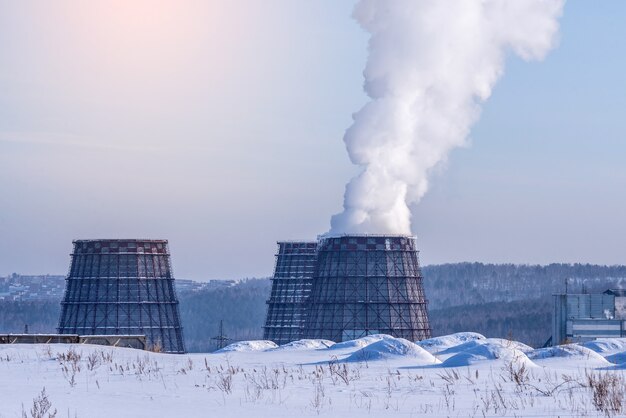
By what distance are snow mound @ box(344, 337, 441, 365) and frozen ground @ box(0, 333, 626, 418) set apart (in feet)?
0.09

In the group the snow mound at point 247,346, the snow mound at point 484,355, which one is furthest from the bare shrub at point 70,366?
the snow mound at point 247,346

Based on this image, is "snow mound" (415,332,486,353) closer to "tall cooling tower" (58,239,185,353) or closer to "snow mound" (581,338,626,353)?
"snow mound" (581,338,626,353)

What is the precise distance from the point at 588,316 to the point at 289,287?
2658 centimetres

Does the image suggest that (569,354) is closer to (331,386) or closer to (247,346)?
(331,386)

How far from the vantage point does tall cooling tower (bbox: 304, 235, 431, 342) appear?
8300cm

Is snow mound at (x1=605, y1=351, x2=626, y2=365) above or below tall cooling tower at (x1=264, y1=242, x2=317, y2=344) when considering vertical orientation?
below

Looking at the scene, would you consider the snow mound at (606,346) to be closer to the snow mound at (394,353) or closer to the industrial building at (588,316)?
the snow mound at (394,353)

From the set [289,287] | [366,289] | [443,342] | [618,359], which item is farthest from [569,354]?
[289,287]

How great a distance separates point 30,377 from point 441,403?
994cm

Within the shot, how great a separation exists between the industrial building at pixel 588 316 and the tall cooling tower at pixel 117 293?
3595 centimetres

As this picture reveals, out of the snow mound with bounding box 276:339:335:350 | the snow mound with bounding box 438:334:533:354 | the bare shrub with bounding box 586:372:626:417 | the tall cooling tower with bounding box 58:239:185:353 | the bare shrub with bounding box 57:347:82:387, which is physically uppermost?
the tall cooling tower with bounding box 58:239:185:353

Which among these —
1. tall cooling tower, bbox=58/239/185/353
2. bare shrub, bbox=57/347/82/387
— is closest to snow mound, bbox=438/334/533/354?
bare shrub, bbox=57/347/82/387

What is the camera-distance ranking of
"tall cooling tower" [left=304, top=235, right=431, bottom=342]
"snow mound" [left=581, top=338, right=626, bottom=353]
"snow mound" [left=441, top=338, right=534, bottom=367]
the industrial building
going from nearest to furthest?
"snow mound" [left=441, top=338, right=534, bottom=367] < "snow mound" [left=581, top=338, right=626, bottom=353] < "tall cooling tower" [left=304, top=235, right=431, bottom=342] < the industrial building

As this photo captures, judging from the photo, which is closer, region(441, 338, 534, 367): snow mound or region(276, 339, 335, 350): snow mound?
region(441, 338, 534, 367): snow mound
